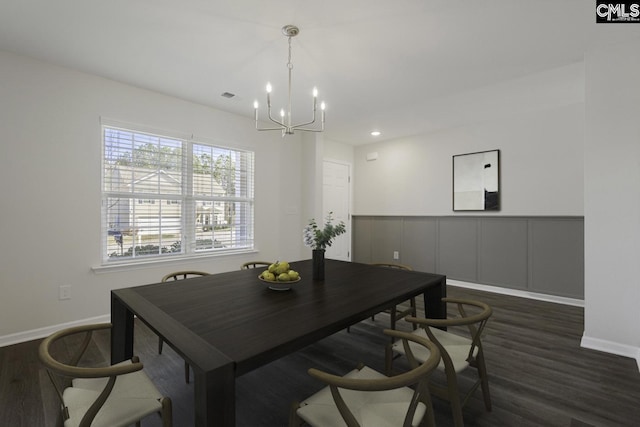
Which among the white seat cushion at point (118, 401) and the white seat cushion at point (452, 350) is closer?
the white seat cushion at point (118, 401)

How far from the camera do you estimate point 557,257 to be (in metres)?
3.97

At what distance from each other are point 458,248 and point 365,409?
4196 mm

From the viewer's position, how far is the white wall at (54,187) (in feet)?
8.64

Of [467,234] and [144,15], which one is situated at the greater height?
[144,15]

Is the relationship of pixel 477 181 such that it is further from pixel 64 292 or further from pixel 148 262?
pixel 64 292

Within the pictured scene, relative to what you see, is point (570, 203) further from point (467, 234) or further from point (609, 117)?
point (609, 117)

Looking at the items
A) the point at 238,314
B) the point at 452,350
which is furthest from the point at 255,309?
the point at 452,350

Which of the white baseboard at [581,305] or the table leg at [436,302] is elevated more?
the table leg at [436,302]

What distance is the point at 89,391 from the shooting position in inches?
51.0

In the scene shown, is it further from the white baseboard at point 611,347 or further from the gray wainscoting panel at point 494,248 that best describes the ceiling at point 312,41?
the white baseboard at point 611,347

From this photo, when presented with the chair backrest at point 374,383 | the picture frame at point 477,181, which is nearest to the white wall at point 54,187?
the chair backrest at point 374,383

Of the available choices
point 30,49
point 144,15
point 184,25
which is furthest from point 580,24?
point 30,49

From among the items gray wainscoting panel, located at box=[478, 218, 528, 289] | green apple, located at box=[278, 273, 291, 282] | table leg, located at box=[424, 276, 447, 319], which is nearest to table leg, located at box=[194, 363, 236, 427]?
green apple, located at box=[278, 273, 291, 282]

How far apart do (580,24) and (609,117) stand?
0.85 metres
